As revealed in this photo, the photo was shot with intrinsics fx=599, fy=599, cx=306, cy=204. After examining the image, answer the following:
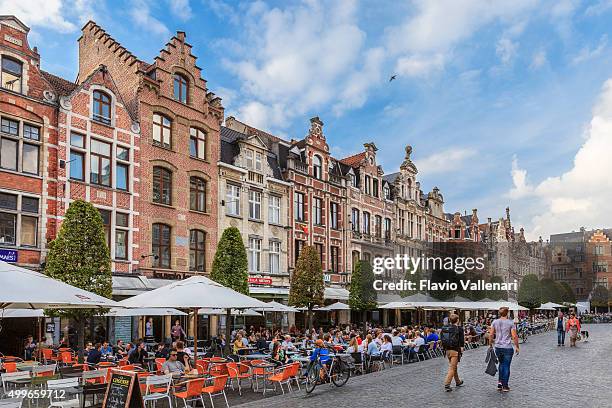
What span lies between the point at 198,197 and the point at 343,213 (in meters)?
13.8

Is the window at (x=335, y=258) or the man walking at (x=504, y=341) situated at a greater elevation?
the window at (x=335, y=258)

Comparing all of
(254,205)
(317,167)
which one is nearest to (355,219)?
(317,167)

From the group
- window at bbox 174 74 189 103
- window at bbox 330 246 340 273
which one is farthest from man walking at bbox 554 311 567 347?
window at bbox 174 74 189 103

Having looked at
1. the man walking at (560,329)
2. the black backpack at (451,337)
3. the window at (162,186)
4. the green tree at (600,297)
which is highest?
the window at (162,186)

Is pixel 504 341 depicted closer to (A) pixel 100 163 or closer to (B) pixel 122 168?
(A) pixel 100 163

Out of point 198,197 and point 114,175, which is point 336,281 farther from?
point 114,175

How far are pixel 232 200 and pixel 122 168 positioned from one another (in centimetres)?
743

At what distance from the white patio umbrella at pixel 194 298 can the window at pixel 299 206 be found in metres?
22.3

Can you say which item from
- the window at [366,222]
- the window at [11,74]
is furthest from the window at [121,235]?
the window at [366,222]

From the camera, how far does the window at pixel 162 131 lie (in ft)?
96.9

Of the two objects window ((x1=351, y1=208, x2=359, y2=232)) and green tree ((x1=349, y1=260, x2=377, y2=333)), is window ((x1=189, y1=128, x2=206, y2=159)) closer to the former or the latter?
green tree ((x1=349, y1=260, x2=377, y2=333))

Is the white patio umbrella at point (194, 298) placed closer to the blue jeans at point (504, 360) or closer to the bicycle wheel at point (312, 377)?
the bicycle wheel at point (312, 377)

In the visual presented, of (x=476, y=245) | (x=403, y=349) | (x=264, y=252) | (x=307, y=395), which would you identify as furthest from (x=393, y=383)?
(x=476, y=245)

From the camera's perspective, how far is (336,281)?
41.5 metres
